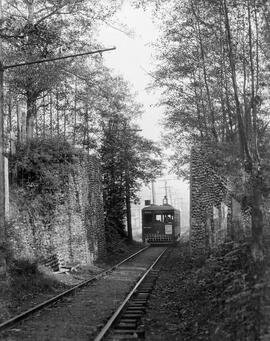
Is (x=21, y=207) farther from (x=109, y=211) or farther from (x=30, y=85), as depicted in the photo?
(x=109, y=211)

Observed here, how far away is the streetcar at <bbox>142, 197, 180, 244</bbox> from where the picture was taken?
3709cm

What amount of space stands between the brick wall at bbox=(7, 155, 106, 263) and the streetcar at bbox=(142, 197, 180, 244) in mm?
10228

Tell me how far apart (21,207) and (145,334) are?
10.3 metres

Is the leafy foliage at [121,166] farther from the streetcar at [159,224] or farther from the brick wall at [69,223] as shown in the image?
the brick wall at [69,223]

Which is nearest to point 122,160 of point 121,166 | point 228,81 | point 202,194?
point 121,166

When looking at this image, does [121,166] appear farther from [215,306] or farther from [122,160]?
[215,306]

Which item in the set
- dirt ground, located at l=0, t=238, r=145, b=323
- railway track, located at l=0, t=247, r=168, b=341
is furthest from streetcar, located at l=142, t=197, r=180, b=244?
railway track, located at l=0, t=247, r=168, b=341

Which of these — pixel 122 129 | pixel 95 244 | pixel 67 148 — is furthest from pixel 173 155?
pixel 67 148

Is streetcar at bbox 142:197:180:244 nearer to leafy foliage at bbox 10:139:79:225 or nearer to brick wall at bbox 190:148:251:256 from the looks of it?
brick wall at bbox 190:148:251:256

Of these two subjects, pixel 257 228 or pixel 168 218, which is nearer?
pixel 257 228

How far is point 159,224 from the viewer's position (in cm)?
3725

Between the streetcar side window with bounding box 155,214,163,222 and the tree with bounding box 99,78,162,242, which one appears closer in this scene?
the tree with bounding box 99,78,162,242

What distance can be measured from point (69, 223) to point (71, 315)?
10.9 m

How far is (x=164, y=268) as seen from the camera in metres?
20.1
